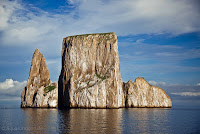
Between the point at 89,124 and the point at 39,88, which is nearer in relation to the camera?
the point at 89,124

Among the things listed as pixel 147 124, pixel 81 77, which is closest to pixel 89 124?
pixel 147 124

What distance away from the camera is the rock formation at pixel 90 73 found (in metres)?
107

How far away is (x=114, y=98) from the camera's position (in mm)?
108750

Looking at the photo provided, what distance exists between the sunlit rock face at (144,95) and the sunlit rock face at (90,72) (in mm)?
24523

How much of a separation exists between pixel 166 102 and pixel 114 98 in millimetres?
55352

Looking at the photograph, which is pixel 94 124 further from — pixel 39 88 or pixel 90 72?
pixel 39 88

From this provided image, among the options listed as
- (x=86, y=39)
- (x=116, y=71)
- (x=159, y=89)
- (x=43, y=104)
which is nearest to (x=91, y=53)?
(x=86, y=39)

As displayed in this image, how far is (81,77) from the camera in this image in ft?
376

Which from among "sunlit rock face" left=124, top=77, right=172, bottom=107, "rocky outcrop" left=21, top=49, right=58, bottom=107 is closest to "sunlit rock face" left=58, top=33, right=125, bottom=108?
"rocky outcrop" left=21, top=49, right=58, bottom=107

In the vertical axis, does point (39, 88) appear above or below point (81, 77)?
below

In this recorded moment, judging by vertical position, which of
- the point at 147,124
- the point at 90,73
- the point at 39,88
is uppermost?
the point at 90,73

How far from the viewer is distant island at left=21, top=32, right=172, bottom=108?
107688mm

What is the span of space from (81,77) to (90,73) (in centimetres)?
502

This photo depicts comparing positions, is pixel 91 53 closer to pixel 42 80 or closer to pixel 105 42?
pixel 105 42
